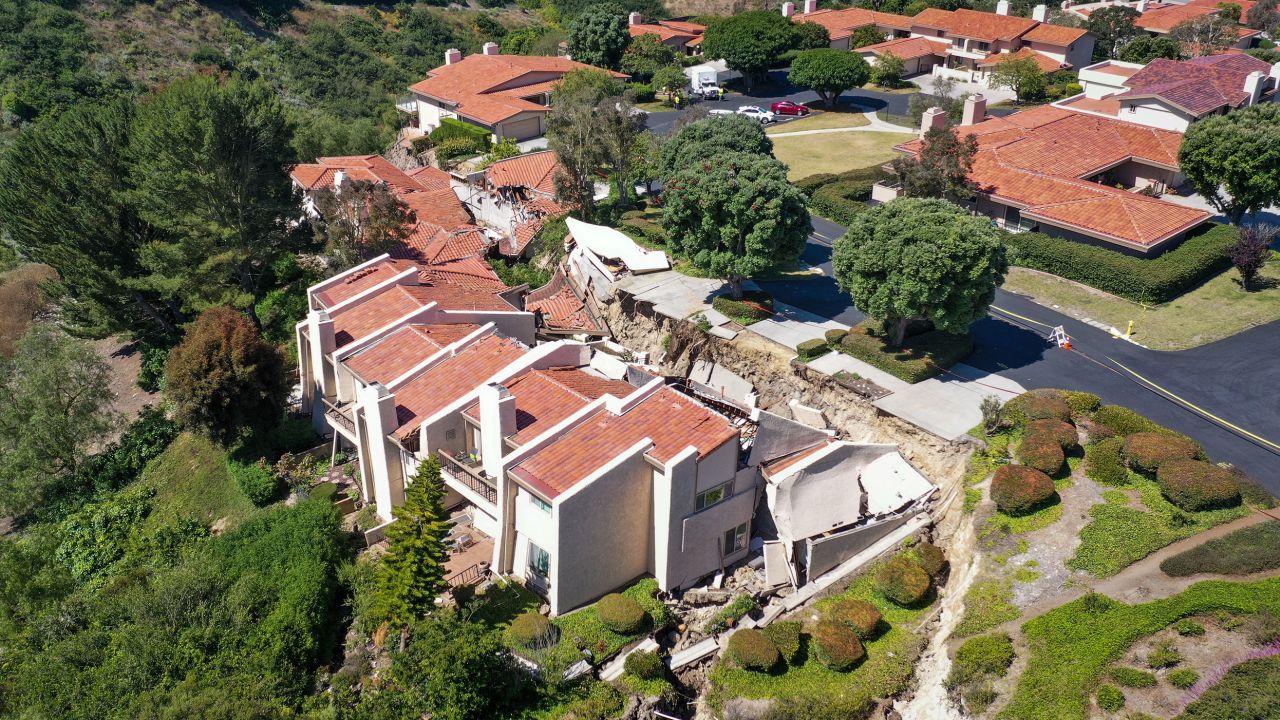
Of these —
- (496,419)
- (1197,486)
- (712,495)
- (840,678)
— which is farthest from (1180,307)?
(496,419)

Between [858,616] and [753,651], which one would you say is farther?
[858,616]

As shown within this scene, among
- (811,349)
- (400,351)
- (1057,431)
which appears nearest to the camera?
(1057,431)

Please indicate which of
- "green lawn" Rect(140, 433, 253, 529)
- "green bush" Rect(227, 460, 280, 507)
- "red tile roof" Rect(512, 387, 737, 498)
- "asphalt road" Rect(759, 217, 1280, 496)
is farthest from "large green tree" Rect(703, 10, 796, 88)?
"green bush" Rect(227, 460, 280, 507)

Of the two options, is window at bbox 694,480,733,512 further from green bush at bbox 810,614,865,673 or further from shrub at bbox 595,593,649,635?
green bush at bbox 810,614,865,673

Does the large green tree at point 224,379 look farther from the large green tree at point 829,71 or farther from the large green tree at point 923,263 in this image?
the large green tree at point 829,71

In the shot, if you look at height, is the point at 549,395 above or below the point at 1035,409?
above

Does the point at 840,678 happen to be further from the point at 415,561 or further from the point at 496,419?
the point at 496,419

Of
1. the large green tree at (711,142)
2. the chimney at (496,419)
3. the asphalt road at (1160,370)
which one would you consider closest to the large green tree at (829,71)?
the large green tree at (711,142)
